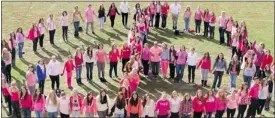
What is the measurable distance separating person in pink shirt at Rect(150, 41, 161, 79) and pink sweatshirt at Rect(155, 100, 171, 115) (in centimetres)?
482

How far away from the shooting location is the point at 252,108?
59.4 feet

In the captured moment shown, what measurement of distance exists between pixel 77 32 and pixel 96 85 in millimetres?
6454

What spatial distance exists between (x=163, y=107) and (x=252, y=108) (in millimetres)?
3466

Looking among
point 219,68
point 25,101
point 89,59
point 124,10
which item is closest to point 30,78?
point 25,101

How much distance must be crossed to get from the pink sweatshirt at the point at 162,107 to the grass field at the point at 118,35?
3682mm

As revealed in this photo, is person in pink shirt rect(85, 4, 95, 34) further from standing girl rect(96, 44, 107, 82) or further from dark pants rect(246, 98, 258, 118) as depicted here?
dark pants rect(246, 98, 258, 118)

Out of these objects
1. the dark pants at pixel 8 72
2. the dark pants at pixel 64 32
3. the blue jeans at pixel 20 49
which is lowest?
the dark pants at pixel 8 72

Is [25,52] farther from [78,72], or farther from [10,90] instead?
[10,90]

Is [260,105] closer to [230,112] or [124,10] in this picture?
[230,112]

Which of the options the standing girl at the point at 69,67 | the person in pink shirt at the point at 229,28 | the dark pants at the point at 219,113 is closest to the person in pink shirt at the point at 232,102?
the dark pants at the point at 219,113

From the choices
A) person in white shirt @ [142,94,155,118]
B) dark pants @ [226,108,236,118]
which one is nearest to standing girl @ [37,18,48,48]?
person in white shirt @ [142,94,155,118]

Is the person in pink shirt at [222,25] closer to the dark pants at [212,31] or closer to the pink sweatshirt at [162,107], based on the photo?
the dark pants at [212,31]

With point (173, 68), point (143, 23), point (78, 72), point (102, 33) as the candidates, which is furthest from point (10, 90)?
point (102, 33)

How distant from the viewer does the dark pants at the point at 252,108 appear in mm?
17938
